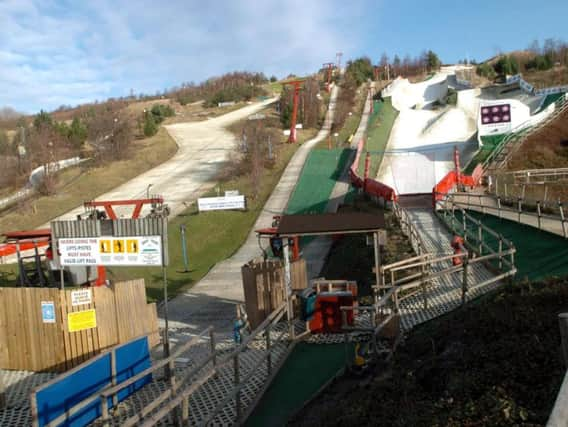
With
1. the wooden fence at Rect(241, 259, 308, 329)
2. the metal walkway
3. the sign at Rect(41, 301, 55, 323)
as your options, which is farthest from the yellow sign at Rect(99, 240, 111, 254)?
the metal walkway

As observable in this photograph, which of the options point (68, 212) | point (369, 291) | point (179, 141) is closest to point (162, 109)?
point (179, 141)

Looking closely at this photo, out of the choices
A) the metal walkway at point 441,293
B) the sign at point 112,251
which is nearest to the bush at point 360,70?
the metal walkway at point 441,293

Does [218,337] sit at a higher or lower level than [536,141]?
lower

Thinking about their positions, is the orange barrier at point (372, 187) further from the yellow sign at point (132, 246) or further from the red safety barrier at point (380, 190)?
the yellow sign at point (132, 246)

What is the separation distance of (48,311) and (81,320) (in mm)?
682

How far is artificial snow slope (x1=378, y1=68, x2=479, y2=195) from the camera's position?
39.2 meters

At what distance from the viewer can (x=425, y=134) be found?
5297 centimetres

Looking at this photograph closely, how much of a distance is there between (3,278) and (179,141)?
48.2m

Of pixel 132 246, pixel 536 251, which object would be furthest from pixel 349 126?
pixel 132 246

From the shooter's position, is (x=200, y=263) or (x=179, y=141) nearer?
(x=200, y=263)

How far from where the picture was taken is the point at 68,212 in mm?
38938

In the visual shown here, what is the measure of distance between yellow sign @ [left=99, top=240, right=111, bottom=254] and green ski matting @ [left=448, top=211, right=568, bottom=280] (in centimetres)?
900

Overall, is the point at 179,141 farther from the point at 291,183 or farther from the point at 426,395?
the point at 426,395

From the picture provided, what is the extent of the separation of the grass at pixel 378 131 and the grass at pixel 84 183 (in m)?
22.9
